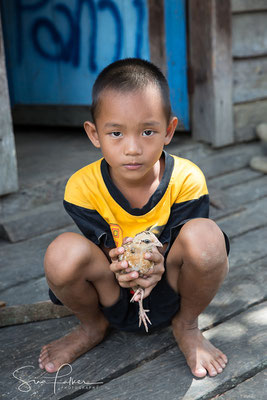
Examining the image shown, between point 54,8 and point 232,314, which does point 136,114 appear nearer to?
point 232,314

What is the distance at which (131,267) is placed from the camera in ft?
5.46

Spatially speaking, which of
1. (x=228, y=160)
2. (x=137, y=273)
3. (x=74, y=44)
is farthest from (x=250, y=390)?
(x=74, y=44)

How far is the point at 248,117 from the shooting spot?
4008mm

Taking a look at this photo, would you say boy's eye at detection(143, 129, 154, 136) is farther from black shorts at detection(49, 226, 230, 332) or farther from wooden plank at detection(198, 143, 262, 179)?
wooden plank at detection(198, 143, 262, 179)

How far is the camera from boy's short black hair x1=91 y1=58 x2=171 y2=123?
68.1 inches

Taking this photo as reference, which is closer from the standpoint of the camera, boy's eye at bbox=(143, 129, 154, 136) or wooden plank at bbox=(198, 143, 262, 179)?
boy's eye at bbox=(143, 129, 154, 136)

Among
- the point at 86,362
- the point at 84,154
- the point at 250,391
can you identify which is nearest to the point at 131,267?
the point at 86,362

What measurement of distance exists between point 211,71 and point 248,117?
22.0 inches

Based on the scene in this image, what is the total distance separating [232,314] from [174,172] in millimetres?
645

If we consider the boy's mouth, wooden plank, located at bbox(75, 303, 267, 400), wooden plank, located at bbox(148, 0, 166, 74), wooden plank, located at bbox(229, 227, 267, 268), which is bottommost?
wooden plank, located at bbox(229, 227, 267, 268)

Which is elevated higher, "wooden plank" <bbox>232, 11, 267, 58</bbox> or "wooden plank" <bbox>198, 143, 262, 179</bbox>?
"wooden plank" <bbox>232, 11, 267, 58</bbox>

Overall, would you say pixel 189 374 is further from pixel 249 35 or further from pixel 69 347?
pixel 249 35

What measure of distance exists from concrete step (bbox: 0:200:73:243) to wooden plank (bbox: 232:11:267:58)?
182 centimetres

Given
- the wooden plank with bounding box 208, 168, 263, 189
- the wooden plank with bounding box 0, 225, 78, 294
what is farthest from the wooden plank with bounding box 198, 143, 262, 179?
the wooden plank with bounding box 0, 225, 78, 294
